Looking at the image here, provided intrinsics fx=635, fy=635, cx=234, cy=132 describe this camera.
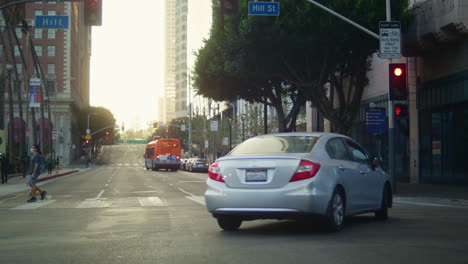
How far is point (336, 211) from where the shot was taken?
32.4 ft

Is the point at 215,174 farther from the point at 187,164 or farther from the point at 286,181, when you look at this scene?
the point at 187,164

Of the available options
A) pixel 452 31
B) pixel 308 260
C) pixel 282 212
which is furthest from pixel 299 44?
pixel 308 260

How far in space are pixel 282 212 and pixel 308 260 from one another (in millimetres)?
2128

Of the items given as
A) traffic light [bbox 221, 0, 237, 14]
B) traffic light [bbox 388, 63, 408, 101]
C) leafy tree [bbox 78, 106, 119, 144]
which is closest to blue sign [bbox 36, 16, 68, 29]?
traffic light [bbox 221, 0, 237, 14]

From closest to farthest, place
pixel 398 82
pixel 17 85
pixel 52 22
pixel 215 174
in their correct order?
1. pixel 215 174
2. pixel 398 82
3. pixel 52 22
4. pixel 17 85

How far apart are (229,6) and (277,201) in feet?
44.9

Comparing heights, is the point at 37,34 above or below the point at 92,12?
above

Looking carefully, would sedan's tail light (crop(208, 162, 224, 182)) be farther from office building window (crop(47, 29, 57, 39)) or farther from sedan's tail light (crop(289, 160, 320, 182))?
office building window (crop(47, 29, 57, 39))

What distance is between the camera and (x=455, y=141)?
2697 cm

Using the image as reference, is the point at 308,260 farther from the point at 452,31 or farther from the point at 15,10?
the point at 15,10

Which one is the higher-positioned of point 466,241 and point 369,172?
point 369,172

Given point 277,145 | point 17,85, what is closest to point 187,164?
point 17,85

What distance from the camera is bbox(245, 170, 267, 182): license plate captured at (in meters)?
9.51

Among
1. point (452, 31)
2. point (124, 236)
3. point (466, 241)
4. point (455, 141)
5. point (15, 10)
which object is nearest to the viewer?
point (466, 241)
